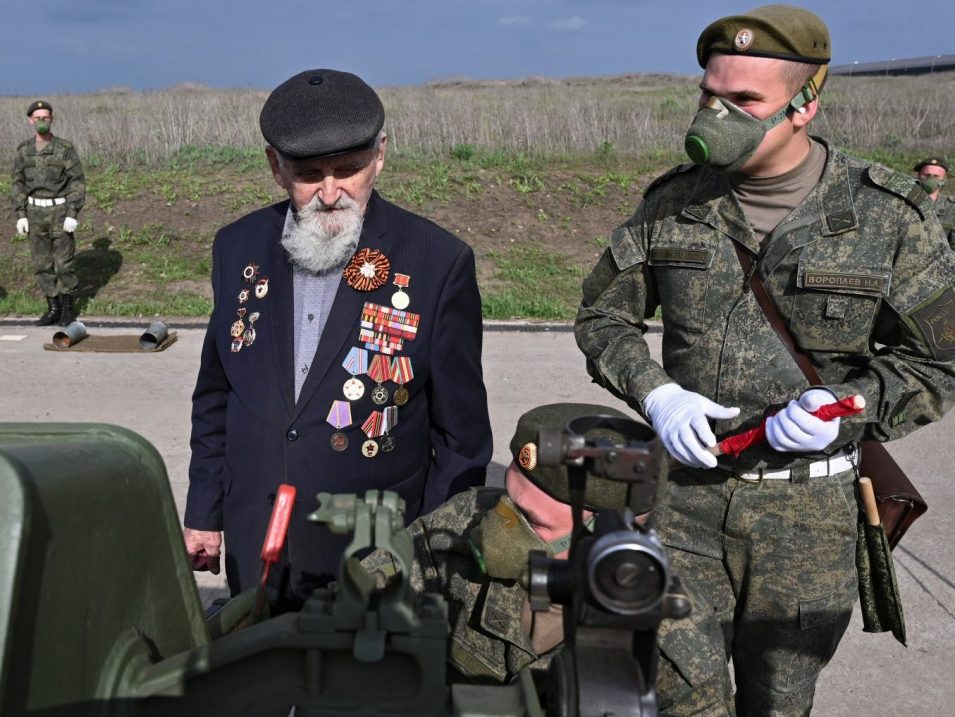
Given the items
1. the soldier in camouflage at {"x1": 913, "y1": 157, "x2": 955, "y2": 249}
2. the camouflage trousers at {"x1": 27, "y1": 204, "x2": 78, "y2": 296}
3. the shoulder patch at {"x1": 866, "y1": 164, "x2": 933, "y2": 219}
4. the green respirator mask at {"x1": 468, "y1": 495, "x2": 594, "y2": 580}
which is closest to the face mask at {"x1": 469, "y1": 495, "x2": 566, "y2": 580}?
the green respirator mask at {"x1": 468, "y1": 495, "x2": 594, "y2": 580}

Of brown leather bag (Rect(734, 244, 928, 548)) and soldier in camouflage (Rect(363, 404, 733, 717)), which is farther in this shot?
brown leather bag (Rect(734, 244, 928, 548))

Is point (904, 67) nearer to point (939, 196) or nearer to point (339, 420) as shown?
point (939, 196)

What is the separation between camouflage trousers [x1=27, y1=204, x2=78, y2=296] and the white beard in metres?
6.64

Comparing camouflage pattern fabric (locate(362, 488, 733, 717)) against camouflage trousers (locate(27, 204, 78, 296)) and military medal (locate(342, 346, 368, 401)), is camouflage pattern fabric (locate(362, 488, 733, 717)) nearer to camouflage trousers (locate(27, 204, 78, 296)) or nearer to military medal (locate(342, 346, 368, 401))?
military medal (locate(342, 346, 368, 401))

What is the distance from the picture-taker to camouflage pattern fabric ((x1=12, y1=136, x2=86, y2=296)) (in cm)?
857

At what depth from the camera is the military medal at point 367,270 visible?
2426 mm

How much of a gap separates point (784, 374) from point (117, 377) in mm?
5413

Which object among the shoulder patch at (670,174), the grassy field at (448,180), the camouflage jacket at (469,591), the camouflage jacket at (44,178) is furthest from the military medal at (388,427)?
the camouflage jacket at (44,178)

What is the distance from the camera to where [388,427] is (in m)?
2.44

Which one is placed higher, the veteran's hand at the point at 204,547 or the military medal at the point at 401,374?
the military medal at the point at 401,374

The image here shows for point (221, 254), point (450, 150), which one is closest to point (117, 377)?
point (221, 254)

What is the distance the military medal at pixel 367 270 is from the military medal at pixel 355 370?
0.16 meters

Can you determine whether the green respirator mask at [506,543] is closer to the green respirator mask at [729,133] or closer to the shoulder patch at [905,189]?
the green respirator mask at [729,133]

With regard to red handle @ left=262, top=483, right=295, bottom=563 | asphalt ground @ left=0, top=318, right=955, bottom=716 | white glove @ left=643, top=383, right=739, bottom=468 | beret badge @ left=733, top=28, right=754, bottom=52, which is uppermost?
beret badge @ left=733, top=28, right=754, bottom=52
